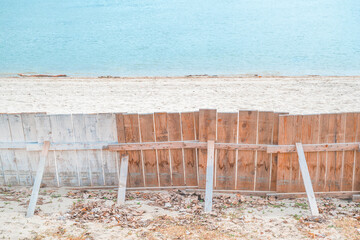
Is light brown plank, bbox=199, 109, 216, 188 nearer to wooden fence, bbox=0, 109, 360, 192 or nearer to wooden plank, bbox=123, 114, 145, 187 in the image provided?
wooden fence, bbox=0, 109, 360, 192

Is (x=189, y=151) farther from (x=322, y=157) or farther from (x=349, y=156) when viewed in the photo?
(x=349, y=156)

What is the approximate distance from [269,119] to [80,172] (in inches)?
145

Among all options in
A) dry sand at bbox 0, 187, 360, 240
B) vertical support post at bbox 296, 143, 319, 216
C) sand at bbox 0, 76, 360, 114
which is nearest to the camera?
dry sand at bbox 0, 187, 360, 240

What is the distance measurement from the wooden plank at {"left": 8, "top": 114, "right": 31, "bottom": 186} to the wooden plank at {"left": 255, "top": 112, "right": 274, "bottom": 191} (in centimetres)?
440

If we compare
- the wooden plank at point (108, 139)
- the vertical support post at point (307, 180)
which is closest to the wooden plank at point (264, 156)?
the vertical support post at point (307, 180)

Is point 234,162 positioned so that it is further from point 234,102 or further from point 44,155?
point 234,102

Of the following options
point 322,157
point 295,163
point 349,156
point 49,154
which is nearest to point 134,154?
point 49,154

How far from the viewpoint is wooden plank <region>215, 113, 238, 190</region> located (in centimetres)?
658

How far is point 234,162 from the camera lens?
679 centimetres

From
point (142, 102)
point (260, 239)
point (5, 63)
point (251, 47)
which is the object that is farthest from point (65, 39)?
point (260, 239)

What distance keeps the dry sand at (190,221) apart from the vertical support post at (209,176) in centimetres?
19

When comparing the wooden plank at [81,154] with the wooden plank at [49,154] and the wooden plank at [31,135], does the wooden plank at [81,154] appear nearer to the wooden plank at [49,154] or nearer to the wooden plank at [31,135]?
the wooden plank at [49,154]

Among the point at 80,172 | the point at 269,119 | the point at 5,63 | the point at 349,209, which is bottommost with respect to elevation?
the point at 349,209

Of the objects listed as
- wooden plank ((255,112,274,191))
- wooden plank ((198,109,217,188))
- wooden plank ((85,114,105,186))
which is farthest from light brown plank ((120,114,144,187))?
wooden plank ((255,112,274,191))
